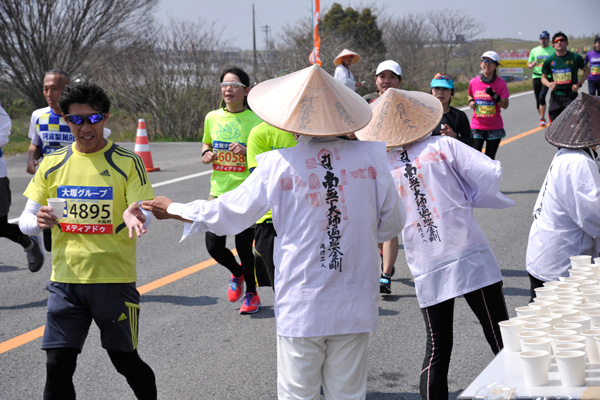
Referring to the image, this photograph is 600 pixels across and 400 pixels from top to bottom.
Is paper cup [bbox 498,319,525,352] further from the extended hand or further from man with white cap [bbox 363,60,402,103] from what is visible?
man with white cap [bbox 363,60,402,103]

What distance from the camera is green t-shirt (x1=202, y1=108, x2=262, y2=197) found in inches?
249

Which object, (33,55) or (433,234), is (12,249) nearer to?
(433,234)

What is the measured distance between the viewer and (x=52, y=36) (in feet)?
76.6

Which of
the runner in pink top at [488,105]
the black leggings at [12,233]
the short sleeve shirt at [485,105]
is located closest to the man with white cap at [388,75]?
the runner in pink top at [488,105]

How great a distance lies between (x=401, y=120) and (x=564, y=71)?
10518mm

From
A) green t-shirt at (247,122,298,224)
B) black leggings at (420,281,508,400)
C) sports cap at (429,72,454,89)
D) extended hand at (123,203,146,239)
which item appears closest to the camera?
extended hand at (123,203,146,239)

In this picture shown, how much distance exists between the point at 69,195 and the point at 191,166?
35.1 ft

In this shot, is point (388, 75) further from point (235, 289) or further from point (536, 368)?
point (536, 368)

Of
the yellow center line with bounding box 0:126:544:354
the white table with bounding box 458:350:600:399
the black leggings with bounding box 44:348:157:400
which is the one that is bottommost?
the yellow center line with bounding box 0:126:544:354

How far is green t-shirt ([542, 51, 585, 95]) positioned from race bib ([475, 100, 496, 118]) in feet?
13.1

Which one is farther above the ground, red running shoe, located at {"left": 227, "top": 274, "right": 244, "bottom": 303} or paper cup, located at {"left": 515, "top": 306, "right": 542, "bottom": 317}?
paper cup, located at {"left": 515, "top": 306, "right": 542, "bottom": 317}

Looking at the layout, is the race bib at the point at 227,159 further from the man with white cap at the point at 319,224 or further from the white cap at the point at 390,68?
the man with white cap at the point at 319,224

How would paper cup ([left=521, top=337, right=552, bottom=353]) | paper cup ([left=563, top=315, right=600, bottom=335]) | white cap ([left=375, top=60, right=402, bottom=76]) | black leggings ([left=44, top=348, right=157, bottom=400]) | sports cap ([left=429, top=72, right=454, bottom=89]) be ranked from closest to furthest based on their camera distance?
paper cup ([left=521, top=337, right=552, bottom=353])
paper cup ([left=563, top=315, right=600, bottom=335])
black leggings ([left=44, top=348, right=157, bottom=400])
sports cap ([left=429, top=72, right=454, bottom=89])
white cap ([left=375, top=60, right=402, bottom=76])

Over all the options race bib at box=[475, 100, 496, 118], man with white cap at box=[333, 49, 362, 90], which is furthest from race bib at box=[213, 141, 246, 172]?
man with white cap at box=[333, 49, 362, 90]
